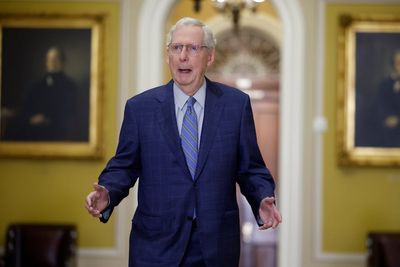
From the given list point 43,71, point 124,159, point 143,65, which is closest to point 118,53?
point 143,65

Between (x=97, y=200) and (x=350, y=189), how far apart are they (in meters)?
4.31

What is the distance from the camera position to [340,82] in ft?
21.7

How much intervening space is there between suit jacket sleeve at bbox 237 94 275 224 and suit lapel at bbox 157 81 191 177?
0.25 meters

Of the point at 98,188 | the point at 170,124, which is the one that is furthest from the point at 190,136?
the point at 98,188

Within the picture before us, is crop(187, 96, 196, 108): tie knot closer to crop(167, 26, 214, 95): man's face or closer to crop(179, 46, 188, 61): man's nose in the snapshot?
crop(167, 26, 214, 95): man's face

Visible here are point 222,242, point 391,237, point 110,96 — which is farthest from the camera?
point 110,96

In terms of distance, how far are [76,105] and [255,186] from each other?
4.16 meters

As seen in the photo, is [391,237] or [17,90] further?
[17,90]

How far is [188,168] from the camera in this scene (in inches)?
110

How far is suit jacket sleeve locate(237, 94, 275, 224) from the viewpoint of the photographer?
2859 millimetres

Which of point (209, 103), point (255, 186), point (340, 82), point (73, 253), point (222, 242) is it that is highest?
point (340, 82)

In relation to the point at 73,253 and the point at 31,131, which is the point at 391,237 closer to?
the point at 73,253

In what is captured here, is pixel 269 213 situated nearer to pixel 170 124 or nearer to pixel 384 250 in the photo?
pixel 170 124

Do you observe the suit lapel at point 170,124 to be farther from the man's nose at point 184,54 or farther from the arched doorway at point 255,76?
→ the arched doorway at point 255,76
